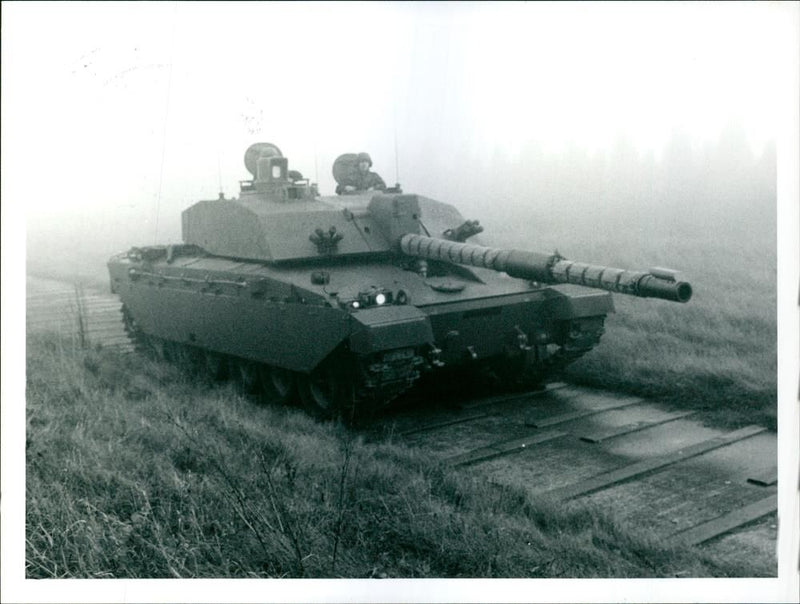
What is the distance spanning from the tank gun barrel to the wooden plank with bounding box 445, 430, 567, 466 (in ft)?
4.42

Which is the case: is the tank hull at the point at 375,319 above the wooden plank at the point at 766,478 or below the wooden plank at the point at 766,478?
above

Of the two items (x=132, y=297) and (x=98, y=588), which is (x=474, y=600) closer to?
(x=98, y=588)

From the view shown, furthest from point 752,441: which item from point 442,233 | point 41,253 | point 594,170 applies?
point 41,253

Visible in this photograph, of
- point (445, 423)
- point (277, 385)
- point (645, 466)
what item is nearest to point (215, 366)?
point (277, 385)

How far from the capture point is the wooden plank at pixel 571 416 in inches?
323

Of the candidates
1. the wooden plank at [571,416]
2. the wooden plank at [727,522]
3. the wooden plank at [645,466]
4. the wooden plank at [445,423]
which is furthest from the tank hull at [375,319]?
the wooden plank at [727,522]

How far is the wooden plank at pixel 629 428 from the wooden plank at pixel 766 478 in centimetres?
133

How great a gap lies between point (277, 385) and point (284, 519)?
12.0ft

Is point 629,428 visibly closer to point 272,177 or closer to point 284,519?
point 284,519

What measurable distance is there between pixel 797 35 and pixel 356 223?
4.68 metres

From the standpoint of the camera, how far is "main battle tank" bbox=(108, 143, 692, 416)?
7.79m

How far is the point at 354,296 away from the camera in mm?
8016

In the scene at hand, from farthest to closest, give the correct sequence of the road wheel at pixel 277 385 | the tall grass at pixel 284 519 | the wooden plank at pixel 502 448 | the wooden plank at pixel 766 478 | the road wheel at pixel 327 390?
the road wheel at pixel 277 385 → the road wheel at pixel 327 390 → the wooden plank at pixel 502 448 → the wooden plank at pixel 766 478 → the tall grass at pixel 284 519

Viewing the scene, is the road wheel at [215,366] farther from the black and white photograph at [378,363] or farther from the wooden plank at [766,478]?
the wooden plank at [766,478]
